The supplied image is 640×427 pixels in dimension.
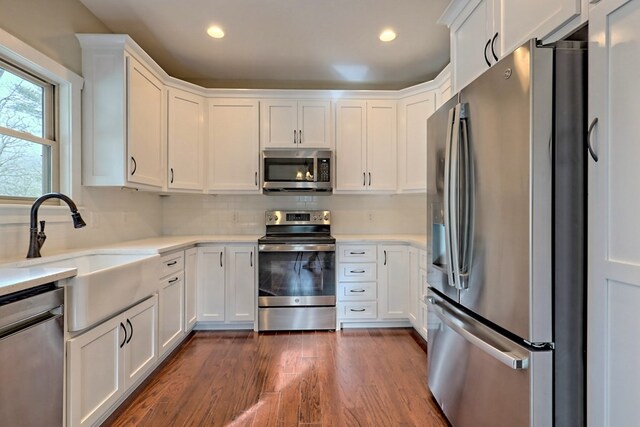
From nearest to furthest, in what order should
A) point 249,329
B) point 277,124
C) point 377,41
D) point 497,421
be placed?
point 497,421
point 377,41
point 249,329
point 277,124

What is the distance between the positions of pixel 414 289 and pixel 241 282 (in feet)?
5.29

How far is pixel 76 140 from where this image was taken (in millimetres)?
2170

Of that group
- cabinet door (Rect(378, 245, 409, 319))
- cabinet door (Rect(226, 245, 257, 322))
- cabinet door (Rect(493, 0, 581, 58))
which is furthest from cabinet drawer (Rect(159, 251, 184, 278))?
cabinet door (Rect(493, 0, 581, 58))

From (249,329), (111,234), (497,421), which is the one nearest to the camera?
(497,421)

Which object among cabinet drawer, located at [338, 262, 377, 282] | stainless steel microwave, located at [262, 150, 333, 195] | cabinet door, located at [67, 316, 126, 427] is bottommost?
cabinet door, located at [67, 316, 126, 427]

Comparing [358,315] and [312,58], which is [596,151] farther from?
[312,58]

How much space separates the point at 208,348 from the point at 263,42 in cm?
270

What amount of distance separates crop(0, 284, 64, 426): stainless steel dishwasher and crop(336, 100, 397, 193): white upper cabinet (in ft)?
8.02

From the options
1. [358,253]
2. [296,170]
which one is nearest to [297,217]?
[296,170]

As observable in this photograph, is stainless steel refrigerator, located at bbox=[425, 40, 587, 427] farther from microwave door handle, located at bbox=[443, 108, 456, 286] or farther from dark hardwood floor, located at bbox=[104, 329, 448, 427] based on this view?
dark hardwood floor, located at bbox=[104, 329, 448, 427]

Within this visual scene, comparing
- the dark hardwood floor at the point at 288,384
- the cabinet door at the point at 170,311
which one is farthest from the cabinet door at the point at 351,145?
the cabinet door at the point at 170,311

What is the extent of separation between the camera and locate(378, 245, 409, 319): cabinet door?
9.59 feet

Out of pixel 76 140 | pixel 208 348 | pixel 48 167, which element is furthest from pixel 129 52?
pixel 208 348

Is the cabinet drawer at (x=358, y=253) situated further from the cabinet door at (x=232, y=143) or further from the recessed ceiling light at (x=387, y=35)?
the recessed ceiling light at (x=387, y=35)
